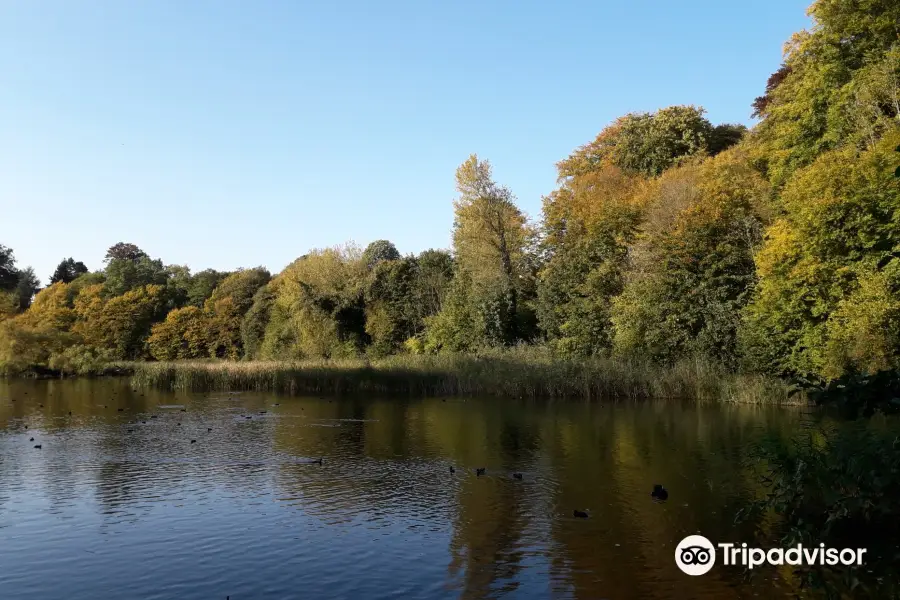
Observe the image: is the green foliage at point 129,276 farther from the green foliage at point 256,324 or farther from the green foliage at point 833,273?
the green foliage at point 833,273

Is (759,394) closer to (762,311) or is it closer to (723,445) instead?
(762,311)

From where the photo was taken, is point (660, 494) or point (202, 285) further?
point (202, 285)

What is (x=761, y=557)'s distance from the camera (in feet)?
27.1

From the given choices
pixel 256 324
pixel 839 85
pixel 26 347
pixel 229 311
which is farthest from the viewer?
pixel 229 311

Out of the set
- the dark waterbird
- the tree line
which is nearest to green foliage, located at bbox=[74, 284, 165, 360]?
the tree line

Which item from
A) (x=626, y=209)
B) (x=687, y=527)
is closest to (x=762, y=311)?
(x=626, y=209)

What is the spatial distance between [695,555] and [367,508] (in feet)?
15.9

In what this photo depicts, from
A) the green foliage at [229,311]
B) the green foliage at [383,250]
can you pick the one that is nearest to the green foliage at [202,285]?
the green foliage at [229,311]

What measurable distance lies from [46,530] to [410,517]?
5.04m

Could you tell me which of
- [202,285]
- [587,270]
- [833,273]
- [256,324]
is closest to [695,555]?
[833,273]

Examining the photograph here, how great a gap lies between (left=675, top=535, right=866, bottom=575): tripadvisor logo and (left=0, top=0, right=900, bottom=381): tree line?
2.45 meters

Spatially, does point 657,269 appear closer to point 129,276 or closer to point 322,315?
point 322,315

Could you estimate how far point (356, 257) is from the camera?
57.3m

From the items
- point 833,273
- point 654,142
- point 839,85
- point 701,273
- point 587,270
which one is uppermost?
point 654,142
